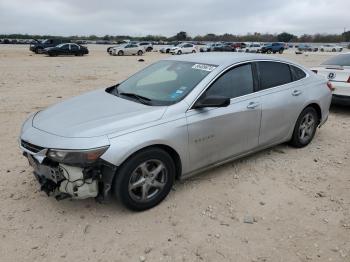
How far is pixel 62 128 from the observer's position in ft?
11.6

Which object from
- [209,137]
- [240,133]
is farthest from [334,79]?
[209,137]

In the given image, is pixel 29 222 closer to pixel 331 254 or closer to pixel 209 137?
pixel 209 137

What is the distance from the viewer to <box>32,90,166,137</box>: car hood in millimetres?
3465

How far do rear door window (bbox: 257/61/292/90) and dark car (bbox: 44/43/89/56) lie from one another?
105 ft

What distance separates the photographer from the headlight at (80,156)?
326cm

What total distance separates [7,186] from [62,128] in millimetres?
1363

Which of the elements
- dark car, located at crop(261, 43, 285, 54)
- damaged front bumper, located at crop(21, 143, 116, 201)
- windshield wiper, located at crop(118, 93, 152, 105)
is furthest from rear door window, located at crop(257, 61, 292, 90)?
dark car, located at crop(261, 43, 285, 54)

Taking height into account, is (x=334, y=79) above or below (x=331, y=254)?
above

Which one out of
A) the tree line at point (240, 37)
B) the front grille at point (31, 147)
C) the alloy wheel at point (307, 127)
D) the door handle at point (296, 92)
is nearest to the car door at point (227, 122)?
the door handle at point (296, 92)

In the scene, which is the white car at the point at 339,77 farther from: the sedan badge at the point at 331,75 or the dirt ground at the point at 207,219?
the dirt ground at the point at 207,219

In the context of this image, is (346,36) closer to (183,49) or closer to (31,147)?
(183,49)

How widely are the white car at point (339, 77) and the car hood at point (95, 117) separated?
5.50 m

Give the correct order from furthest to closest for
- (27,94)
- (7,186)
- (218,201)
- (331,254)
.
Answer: (27,94)
(7,186)
(218,201)
(331,254)

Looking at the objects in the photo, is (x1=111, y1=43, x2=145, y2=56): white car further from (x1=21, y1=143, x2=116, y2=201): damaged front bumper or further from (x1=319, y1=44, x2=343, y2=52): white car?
(x1=319, y1=44, x2=343, y2=52): white car
